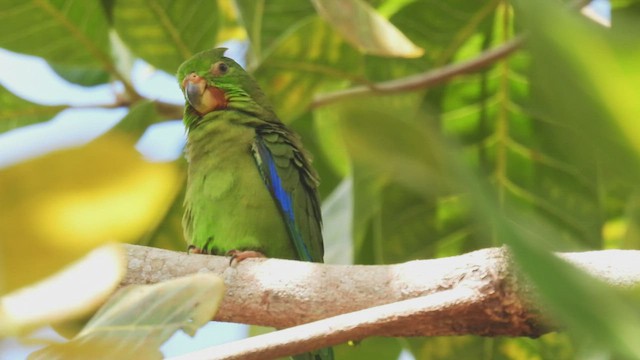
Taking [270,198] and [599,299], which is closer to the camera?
[599,299]

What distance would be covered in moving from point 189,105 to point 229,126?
14 cm

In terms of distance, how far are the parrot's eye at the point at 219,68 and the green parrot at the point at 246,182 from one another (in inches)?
1.6

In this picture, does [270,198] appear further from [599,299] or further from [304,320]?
[599,299]

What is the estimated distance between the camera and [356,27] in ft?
5.10

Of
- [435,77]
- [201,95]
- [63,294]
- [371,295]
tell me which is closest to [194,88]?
[201,95]

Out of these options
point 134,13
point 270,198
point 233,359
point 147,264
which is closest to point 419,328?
point 233,359

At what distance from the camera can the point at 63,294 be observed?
0.98 feet

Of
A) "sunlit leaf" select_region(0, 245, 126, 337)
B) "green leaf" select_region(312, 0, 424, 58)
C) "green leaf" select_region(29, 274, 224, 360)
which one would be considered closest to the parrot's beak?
"green leaf" select_region(312, 0, 424, 58)

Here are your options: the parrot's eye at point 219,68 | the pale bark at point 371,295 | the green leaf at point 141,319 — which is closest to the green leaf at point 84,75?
the parrot's eye at point 219,68

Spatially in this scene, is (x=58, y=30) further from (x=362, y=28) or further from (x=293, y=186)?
(x=362, y=28)

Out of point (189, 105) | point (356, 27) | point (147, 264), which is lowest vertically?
point (147, 264)

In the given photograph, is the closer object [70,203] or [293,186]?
[70,203]

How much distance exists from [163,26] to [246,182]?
50 centimetres

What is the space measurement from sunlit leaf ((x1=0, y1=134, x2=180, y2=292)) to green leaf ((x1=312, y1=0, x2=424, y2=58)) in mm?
1257
